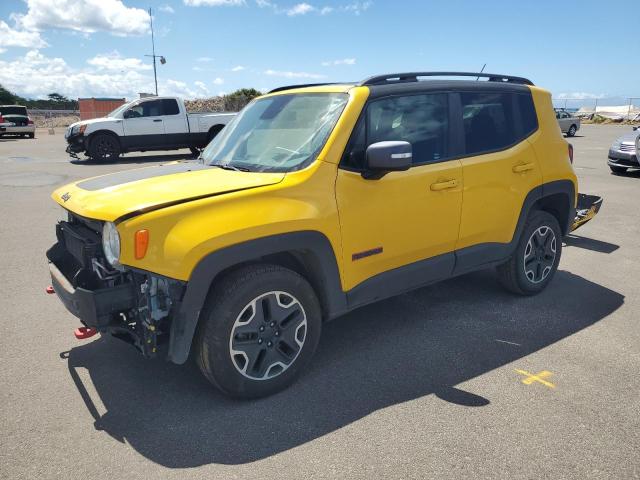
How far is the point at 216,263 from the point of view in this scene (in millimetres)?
2822

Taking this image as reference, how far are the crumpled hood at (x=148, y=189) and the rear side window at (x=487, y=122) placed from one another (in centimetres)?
169

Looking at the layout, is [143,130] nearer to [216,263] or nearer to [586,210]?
[586,210]

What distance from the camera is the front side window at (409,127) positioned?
11.4ft

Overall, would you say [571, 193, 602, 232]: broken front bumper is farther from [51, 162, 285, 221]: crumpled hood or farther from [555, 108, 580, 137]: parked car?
[555, 108, 580, 137]: parked car

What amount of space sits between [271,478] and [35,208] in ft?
25.9

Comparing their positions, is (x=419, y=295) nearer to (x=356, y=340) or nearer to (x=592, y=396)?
(x=356, y=340)

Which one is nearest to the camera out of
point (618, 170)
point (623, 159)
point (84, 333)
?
point (84, 333)

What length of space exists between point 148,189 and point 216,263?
27.7 inches

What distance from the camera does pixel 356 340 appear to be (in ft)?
13.1

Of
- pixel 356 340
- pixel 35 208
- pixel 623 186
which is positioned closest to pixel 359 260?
pixel 356 340

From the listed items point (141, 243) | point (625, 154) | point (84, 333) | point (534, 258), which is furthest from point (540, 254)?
point (625, 154)

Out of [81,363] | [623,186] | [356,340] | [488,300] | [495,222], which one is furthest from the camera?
[623,186]

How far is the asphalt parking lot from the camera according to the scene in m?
2.64

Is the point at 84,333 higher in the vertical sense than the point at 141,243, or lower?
lower
